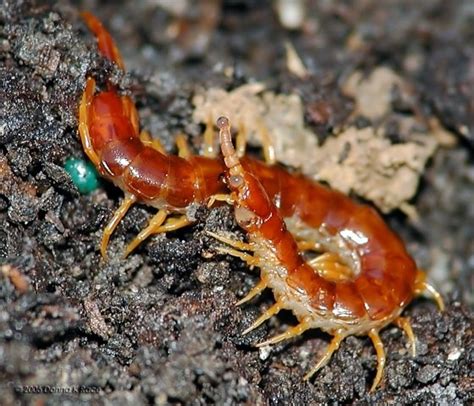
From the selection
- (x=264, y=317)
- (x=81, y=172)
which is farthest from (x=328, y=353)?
(x=81, y=172)

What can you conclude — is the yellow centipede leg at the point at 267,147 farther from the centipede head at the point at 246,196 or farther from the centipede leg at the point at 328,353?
the centipede leg at the point at 328,353

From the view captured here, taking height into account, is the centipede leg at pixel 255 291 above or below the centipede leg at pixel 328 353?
above

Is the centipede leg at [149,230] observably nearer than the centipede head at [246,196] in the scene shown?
No

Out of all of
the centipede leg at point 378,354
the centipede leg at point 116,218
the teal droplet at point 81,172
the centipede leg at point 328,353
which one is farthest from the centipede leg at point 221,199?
the centipede leg at point 378,354

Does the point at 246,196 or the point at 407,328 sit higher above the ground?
the point at 246,196

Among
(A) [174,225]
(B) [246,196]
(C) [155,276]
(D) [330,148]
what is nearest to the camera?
(B) [246,196]

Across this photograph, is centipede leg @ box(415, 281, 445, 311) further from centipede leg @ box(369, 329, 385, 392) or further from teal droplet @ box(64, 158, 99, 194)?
teal droplet @ box(64, 158, 99, 194)

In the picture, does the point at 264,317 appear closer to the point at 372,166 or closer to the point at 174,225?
the point at 174,225
